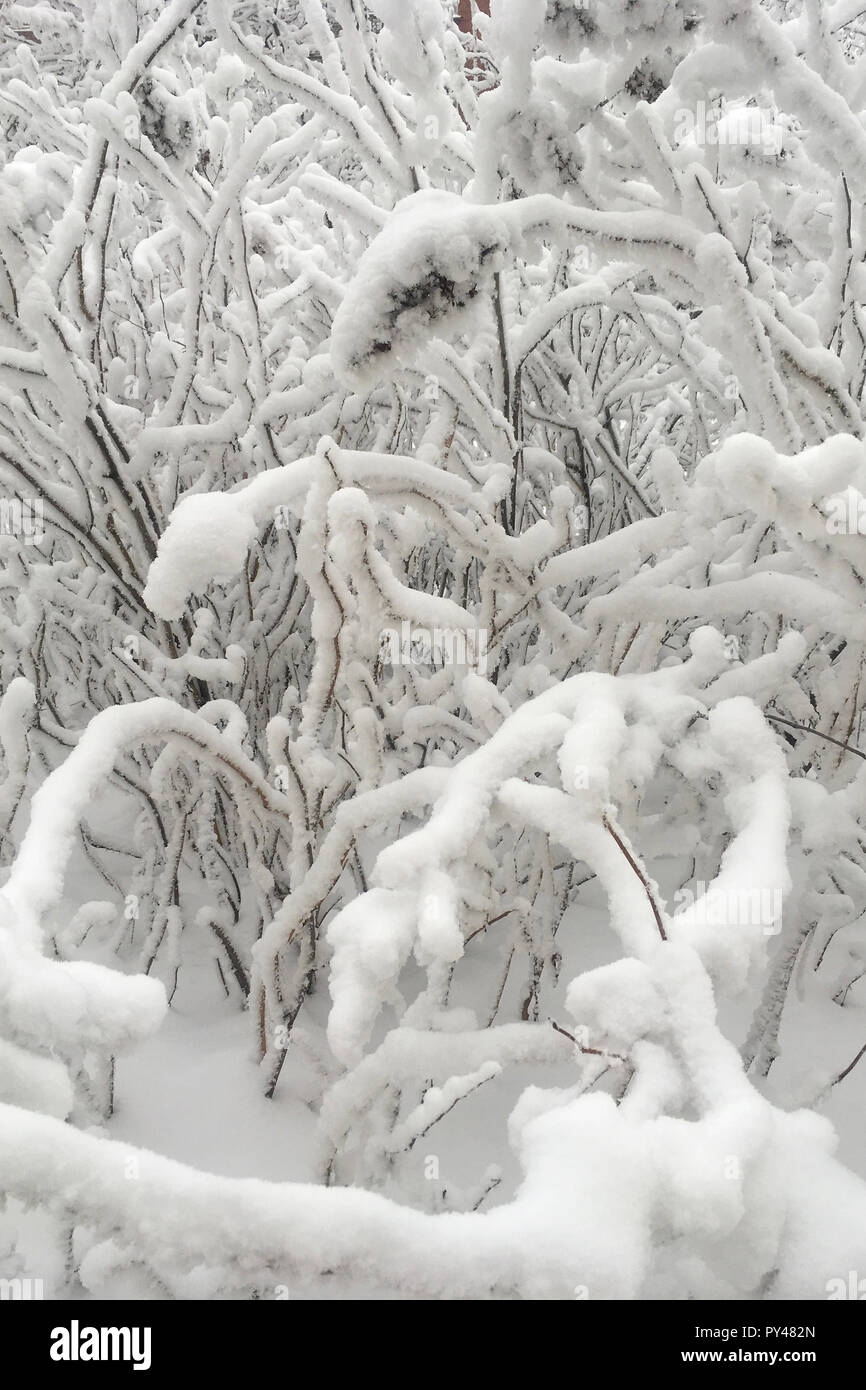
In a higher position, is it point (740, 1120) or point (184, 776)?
point (184, 776)

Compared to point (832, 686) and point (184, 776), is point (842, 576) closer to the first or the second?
point (832, 686)

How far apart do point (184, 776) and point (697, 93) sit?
131 centimetres

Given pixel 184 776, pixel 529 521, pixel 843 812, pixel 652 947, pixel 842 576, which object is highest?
pixel 529 521

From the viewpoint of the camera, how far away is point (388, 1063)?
→ 0.88 metres

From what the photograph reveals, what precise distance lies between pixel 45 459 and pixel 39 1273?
4.37 ft

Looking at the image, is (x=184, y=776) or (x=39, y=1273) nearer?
(x=39, y=1273)

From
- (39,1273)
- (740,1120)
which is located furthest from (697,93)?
(39,1273)

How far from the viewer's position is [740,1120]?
0.53 meters

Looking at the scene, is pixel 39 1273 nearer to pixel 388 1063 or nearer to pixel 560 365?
pixel 388 1063

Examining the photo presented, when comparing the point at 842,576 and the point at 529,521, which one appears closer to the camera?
the point at 842,576

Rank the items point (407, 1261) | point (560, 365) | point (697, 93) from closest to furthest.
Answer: point (407, 1261), point (697, 93), point (560, 365)

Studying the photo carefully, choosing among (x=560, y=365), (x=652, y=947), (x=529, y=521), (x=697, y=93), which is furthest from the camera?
(x=529, y=521)

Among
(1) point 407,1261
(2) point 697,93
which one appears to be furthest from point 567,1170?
(2) point 697,93

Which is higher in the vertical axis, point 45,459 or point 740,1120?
point 45,459
